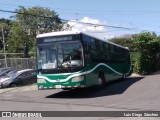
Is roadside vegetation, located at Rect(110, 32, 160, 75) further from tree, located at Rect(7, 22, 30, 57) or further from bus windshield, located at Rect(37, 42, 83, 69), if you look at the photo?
tree, located at Rect(7, 22, 30, 57)

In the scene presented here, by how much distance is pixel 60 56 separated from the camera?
1752 centimetres

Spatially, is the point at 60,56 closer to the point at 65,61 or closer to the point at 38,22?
the point at 65,61

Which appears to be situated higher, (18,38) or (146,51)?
(18,38)

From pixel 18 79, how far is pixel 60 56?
10981mm

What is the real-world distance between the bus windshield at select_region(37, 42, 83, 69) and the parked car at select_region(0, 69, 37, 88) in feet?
32.6

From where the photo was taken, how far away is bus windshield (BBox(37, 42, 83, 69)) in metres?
17.5

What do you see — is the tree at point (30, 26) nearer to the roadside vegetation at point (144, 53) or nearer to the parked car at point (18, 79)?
the roadside vegetation at point (144, 53)

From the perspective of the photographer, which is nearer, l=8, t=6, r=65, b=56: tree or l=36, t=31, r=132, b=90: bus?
l=36, t=31, r=132, b=90: bus

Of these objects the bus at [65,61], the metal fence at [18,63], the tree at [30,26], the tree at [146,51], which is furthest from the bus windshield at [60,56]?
the tree at [30,26]

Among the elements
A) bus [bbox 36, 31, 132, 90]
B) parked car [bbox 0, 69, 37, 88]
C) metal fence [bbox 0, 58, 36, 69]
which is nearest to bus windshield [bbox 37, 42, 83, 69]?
bus [bbox 36, 31, 132, 90]

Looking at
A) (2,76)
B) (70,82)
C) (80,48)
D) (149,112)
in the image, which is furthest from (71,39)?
(2,76)

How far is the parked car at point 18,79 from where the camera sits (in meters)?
27.3

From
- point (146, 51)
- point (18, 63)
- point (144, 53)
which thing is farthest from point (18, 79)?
point (146, 51)

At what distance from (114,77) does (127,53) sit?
7028 millimetres
